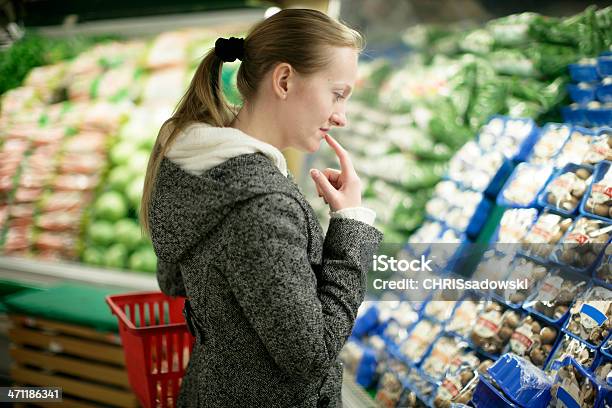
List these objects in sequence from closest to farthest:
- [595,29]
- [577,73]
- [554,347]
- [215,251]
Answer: [215,251] < [554,347] < [595,29] < [577,73]

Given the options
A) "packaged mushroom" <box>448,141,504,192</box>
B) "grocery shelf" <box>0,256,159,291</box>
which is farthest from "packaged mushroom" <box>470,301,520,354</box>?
"grocery shelf" <box>0,256,159,291</box>

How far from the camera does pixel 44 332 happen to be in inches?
119

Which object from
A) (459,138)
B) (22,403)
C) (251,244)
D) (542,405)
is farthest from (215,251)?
(22,403)

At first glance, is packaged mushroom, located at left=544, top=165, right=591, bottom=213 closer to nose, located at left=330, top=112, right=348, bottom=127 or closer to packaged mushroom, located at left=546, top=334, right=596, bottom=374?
Answer: packaged mushroom, located at left=546, top=334, right=596, bottom=374

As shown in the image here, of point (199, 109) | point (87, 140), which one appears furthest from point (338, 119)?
point (87, 140)

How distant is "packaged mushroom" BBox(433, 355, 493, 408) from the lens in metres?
1.69

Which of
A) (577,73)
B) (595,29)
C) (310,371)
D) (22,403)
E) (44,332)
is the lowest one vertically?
(22,403)

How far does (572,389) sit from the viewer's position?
1.34 metres

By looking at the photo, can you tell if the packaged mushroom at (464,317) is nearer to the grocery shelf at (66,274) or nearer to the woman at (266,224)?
the woman at (266,224)

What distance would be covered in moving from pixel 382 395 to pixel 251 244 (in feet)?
3.91

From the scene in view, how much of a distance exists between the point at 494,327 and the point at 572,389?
0.44 meters

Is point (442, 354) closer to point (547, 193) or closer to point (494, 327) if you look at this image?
point (494, 327)

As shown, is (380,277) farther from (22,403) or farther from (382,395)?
(22,403)

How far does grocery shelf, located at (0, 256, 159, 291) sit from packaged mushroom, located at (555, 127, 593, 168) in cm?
230
